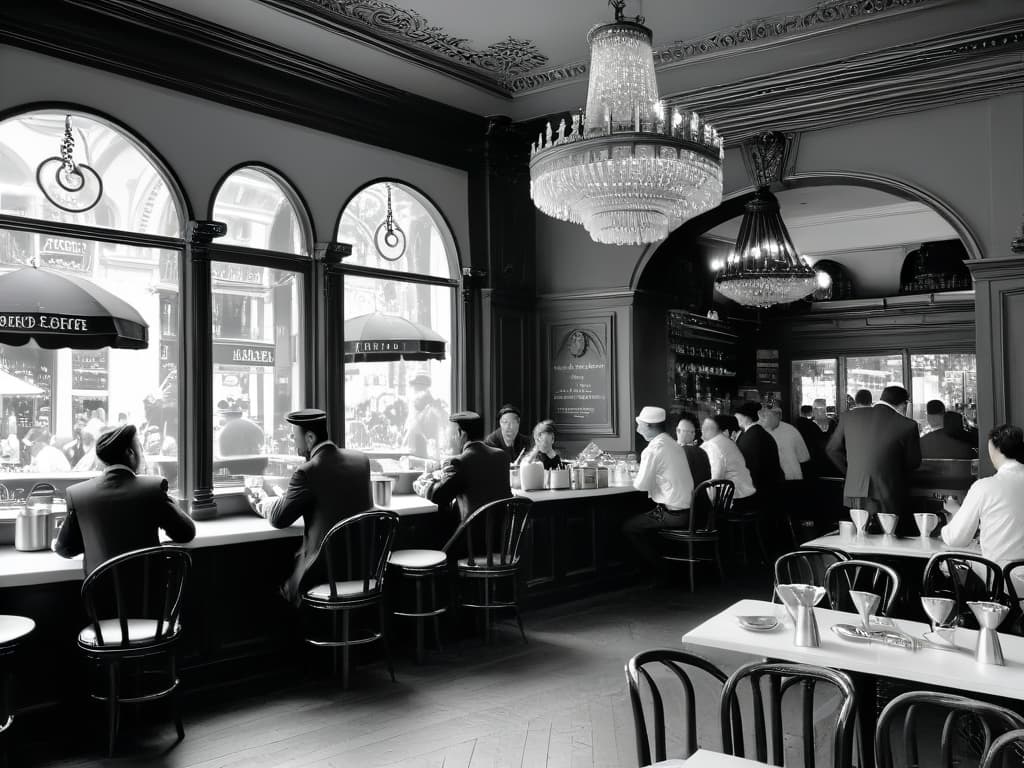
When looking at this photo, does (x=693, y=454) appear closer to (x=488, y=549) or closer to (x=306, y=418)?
(x=488, y=549)

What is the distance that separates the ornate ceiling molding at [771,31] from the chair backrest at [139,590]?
15.6ft

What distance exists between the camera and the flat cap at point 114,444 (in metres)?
3.99

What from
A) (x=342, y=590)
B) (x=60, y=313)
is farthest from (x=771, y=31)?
(x=60, y=313)

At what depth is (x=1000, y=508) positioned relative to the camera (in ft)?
13.8

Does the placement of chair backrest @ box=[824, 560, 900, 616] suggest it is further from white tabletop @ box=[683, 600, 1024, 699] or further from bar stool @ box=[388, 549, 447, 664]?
bar stool @ box=[388, 549, 447, 664]

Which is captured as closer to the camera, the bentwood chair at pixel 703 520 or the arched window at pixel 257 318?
the arched window at pixel 257 318

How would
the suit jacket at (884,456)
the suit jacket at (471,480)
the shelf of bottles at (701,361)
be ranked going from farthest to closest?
1. the shelf of bottles at (701,361)
2. the suit jacket at (884,456)
3. the suit jacket at (471,480)

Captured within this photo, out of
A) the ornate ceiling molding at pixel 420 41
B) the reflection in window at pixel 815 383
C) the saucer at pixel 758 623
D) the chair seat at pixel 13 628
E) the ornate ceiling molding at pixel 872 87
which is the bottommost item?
the chair seat at pixel 13 628

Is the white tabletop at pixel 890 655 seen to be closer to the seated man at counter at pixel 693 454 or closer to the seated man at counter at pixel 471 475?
the seated man at counter at pixel 471 475

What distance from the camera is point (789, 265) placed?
26.9 ft

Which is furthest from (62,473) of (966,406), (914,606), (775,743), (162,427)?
(966,406)

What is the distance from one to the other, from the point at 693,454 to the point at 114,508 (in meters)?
4.79

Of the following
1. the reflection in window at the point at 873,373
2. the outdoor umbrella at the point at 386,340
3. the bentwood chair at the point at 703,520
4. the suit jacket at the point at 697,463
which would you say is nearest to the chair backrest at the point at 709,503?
the bentwood chair at the point at 703,520

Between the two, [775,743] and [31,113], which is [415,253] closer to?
[31,113]
